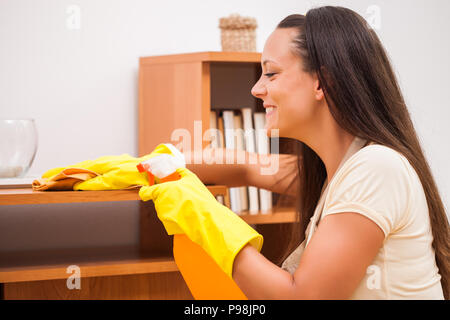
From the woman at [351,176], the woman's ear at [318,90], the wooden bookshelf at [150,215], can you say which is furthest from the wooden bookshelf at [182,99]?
the woman's ear at [318,90]

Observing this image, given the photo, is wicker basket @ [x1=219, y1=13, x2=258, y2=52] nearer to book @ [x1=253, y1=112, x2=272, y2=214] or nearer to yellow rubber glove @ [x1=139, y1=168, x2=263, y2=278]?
book @ [x1=253, y1=112, x2=272, y2=214]

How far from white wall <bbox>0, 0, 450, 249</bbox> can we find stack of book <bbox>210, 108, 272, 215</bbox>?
327 mm

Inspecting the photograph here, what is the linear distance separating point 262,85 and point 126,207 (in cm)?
87

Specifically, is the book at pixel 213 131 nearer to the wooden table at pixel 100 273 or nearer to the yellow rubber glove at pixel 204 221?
the wooden table at pixel 100 273

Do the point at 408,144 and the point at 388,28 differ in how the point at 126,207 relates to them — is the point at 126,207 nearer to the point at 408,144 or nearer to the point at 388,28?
the point at 408,144

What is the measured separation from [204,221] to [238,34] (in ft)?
2.87

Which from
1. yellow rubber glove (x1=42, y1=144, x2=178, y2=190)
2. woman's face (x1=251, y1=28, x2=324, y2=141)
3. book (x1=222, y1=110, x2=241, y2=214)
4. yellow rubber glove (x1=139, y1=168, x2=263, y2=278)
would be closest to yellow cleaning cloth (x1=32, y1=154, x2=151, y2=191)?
yellow rubber glove (x1=42, y1=144, x2=178, y2=190)

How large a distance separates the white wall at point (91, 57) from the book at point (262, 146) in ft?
1.25

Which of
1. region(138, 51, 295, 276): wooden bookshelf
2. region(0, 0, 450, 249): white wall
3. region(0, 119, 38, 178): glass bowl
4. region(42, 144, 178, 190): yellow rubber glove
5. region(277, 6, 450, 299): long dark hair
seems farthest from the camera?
region(0, 0, 450, 249): white wall

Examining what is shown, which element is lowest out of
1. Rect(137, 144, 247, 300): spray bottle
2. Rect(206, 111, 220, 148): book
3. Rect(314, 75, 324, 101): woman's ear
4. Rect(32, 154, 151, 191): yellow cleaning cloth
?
Rect(137, 144, 247, 300): spray bottle

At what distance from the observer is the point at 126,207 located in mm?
1717

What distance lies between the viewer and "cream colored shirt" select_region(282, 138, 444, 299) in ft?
2.59

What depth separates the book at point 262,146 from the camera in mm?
1570

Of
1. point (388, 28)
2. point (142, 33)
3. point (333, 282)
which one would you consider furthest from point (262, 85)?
point (388, 28)
